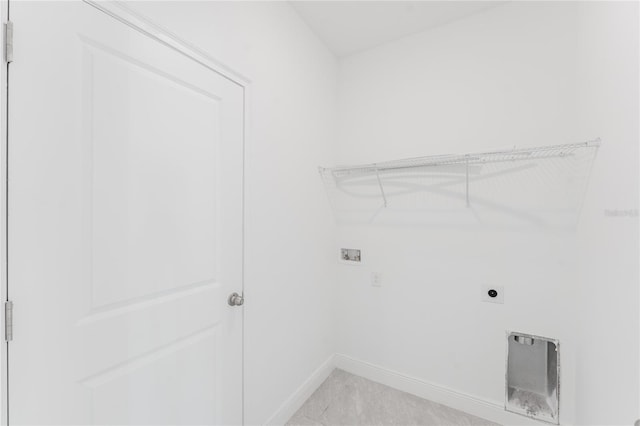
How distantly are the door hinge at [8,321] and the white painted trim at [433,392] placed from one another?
218 centimetres

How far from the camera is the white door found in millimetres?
792

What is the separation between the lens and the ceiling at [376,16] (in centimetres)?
187

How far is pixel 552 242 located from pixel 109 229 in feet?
7.42

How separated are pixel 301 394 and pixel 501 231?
1768 millimetres

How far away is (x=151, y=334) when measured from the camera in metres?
1.09

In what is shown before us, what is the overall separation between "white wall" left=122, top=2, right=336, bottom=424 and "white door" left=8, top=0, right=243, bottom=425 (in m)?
0.17

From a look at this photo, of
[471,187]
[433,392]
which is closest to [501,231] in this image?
[471,187]

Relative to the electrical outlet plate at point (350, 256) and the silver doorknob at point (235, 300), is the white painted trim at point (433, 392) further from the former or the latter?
the silver doorknob at point (235, 300)

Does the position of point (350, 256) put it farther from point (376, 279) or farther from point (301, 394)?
point (301, 394)

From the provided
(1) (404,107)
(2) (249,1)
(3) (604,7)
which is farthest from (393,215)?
(2) (249,1)

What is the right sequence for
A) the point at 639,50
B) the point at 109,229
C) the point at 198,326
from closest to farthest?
the point at 639,50 → the point at 109,229 → the point at 198,326

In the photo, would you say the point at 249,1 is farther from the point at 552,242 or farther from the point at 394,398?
the point at 394,398

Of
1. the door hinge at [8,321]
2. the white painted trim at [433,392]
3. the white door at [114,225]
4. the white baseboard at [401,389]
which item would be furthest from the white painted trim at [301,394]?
the door hinge at [8,321]

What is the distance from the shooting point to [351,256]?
2398 millimetres
